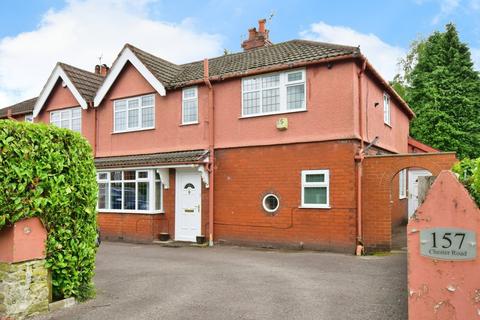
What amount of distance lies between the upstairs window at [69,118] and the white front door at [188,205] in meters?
6.40

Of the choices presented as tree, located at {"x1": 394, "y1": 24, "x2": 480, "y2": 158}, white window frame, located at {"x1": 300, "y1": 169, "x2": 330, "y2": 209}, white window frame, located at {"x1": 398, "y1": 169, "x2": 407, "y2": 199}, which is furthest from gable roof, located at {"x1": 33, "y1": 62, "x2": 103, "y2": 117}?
tree, located at {"x1": 394, "y1": 24, "x2": 480, "y2": 158}

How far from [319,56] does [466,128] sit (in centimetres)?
2039

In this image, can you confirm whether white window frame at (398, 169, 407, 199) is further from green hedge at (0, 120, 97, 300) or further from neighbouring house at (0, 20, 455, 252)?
green hedge at (0, 120, 97, 300)

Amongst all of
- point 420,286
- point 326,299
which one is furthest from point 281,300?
point 420,286

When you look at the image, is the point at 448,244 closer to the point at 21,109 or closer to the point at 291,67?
the point at 291,67

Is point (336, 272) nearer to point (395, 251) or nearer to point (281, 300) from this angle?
point (281, 300)

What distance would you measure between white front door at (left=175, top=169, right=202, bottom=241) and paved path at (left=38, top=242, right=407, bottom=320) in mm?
2796

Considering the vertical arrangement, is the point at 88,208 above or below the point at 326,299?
above

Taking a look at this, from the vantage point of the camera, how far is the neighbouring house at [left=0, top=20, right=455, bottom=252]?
12.2m

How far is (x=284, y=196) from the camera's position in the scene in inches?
510

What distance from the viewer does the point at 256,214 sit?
13438 millimetres

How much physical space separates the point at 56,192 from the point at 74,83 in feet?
43.8

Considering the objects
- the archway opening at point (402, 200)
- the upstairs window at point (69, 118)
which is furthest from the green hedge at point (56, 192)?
the upstairs window at point (69, 118)

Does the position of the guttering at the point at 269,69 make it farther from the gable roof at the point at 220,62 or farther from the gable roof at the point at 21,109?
the gable roof at the point at 21,109
